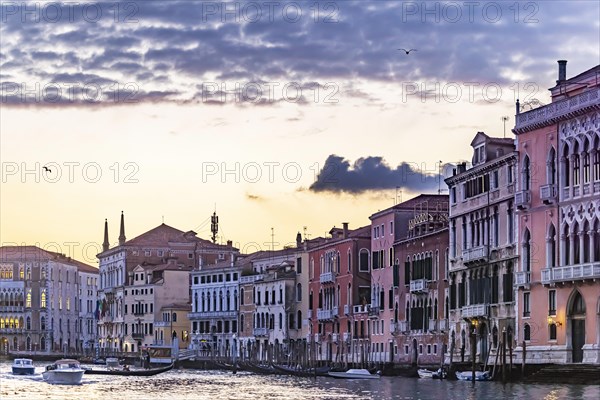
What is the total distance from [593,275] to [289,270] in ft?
121

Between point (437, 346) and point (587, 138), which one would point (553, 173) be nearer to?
point (587, 138)

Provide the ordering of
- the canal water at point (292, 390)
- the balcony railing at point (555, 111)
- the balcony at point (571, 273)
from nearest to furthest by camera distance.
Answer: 1. the canal water at point (292, 390)
2. the balcony at point (571, 273)
3. the balcony railing at point (555, 111)

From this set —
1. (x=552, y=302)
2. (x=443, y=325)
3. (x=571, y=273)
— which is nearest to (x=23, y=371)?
(x=443, y=325)

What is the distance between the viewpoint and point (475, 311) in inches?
1981

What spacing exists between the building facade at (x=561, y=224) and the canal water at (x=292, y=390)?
262cm

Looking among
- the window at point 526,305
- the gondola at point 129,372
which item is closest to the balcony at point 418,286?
the window at point 526,305

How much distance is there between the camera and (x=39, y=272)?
12125cm

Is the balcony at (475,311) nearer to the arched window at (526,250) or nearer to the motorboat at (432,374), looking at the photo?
the motorboat at (432,374)

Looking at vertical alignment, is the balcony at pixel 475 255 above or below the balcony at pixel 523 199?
below

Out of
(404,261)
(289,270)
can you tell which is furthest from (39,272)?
(404,261)

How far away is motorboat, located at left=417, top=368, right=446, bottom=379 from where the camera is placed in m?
49.7

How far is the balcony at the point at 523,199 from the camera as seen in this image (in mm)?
46062

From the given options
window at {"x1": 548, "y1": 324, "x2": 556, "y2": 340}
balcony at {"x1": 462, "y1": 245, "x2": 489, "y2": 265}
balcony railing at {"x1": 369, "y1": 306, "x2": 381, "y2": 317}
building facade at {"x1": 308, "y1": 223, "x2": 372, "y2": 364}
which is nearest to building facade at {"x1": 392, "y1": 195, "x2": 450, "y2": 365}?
balcony railing at {"x1": 369, "y1": 306, "x2": 381, "y2": 317}

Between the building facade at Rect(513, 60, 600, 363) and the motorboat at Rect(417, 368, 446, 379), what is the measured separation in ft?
11.6
